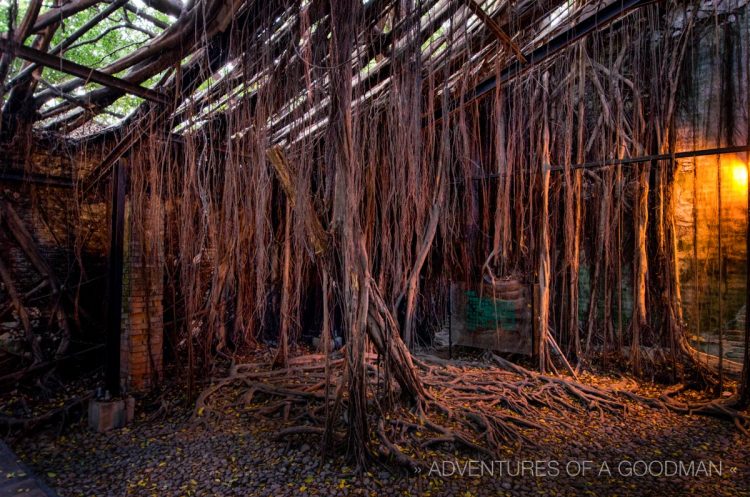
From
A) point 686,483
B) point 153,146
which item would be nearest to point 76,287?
point 153,146

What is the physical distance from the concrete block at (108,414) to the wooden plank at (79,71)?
2.49 metres

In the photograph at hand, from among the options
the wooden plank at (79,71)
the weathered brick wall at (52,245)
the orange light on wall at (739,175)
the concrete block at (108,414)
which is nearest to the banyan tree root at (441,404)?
the concrete block at (108,414)

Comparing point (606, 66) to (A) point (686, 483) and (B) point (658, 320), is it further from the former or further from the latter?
(A) point (686, 483)

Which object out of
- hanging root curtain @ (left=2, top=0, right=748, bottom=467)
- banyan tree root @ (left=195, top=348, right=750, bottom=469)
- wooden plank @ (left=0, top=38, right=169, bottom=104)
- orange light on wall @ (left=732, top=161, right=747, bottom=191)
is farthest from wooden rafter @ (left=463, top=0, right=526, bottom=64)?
orange light on wall @ (left=732, top=161, right=747, bottom=191)

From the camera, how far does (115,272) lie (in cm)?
347

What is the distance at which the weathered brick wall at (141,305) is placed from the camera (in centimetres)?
388

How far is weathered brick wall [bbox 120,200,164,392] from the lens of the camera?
3883mm

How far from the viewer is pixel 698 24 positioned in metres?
4.44

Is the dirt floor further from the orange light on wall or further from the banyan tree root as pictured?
the orange light on wall

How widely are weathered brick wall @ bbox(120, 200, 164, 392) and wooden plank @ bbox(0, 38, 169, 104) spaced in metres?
1.31

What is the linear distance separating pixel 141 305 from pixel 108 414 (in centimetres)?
114

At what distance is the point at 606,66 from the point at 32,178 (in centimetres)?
693

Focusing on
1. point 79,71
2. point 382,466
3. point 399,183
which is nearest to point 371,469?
point 382,466

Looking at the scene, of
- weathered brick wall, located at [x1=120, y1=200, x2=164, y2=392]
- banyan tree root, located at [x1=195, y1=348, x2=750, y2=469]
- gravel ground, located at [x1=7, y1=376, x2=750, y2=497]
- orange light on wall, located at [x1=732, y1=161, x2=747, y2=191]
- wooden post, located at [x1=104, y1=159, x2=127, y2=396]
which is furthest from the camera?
orange light on wall, located at [x1=732, y1=161, x2=747, y2=191]
